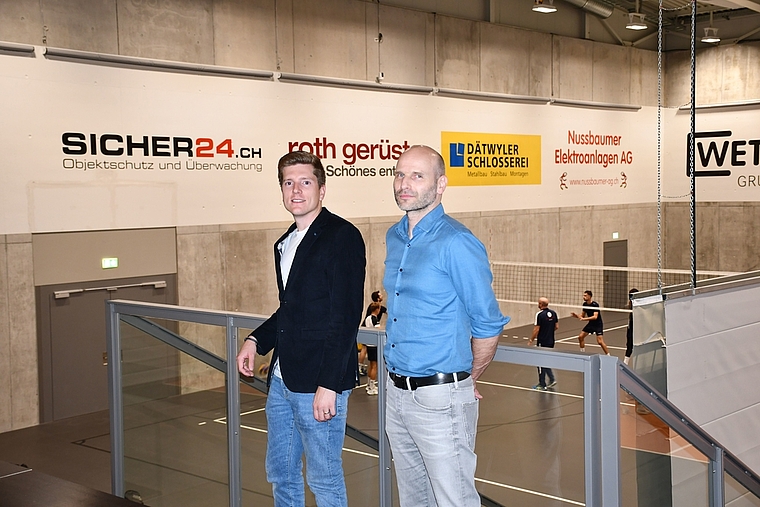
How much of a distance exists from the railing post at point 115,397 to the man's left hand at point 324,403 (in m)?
2.40

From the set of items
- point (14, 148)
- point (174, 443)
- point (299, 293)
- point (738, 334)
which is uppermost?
point (14, 148)

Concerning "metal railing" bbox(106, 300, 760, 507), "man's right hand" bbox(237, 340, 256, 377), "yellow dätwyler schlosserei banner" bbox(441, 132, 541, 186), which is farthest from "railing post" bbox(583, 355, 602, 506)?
"yellow dätwyler schlosserei banner" bbox(441, 132, 541, 186)

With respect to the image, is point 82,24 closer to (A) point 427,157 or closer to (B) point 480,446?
(A) point 427,157

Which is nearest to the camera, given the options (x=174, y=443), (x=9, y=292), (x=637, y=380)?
(x=637, y=380)

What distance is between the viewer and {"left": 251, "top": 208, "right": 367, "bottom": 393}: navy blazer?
365 cm

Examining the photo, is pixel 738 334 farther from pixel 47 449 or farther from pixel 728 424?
pixel 47 449

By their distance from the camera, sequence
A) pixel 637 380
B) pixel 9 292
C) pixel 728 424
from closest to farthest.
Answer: pixel 637 380 < pixel 728 424 < pixel 9 292

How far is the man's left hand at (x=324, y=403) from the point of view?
3584 millimetres

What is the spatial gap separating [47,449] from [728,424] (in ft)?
25.6

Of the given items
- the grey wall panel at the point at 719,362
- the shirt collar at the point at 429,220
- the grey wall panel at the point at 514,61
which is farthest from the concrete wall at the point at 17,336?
the grey wall panel at the point at 514,61

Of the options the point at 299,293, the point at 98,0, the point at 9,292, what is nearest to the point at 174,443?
the point at 299,293

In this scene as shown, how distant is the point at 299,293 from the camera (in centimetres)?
378

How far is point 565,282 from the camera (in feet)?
66.0

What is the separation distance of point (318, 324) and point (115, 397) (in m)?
2.44
